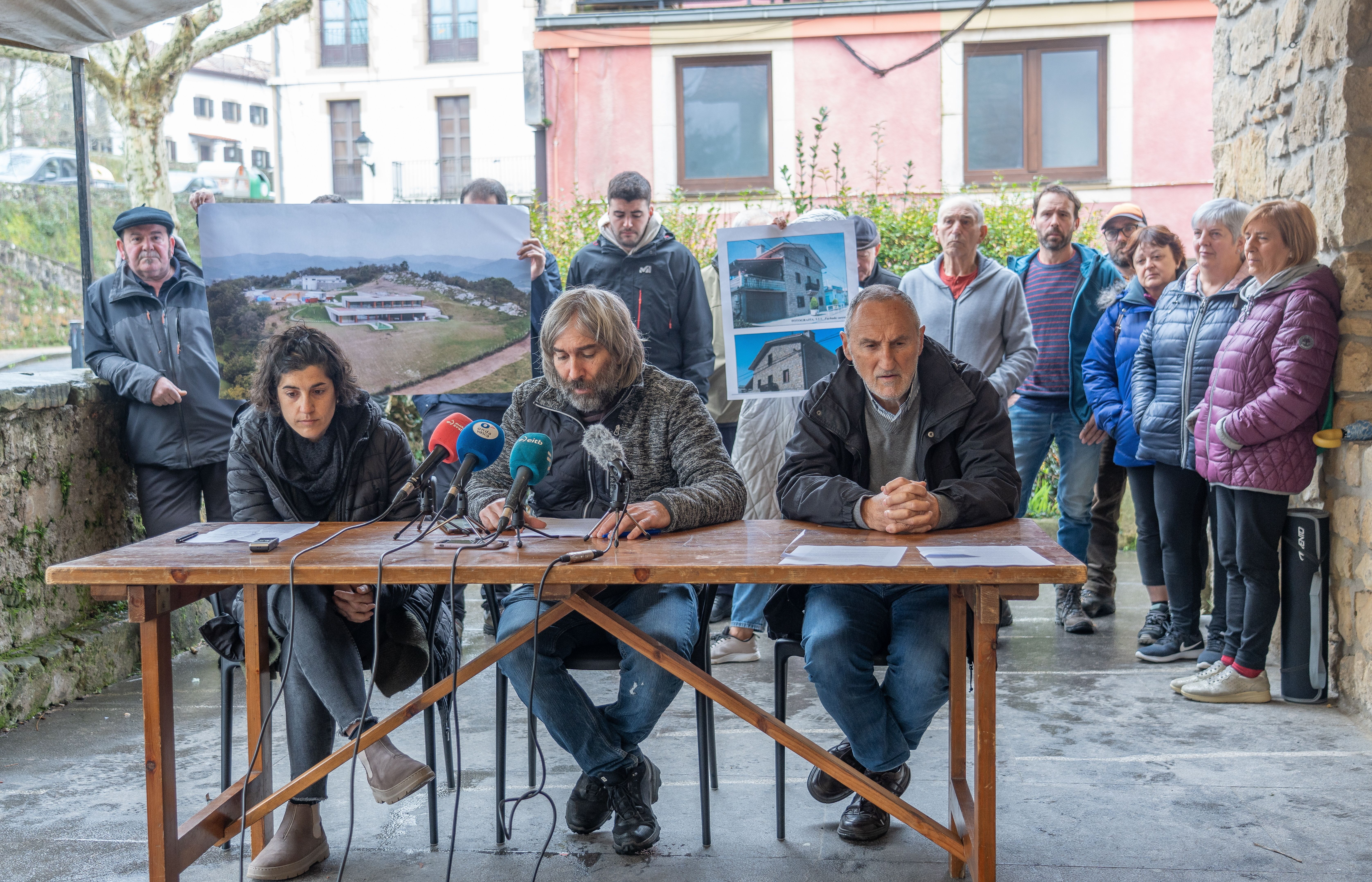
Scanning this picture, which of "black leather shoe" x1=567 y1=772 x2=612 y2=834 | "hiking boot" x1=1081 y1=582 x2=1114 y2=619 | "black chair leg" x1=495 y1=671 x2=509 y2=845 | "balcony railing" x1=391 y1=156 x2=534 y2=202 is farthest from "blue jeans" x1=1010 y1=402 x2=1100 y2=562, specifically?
"balcony railing" x1=391 y1=156 x2=534 y2=202

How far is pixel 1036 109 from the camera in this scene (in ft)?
43.1

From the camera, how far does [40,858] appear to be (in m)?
2.97

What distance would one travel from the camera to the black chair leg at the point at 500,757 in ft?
9.84

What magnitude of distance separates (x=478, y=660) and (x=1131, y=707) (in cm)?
246

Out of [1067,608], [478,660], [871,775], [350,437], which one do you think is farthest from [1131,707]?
[350,437]

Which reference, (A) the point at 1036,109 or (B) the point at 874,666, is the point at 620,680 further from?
(A) the point at 1036,109

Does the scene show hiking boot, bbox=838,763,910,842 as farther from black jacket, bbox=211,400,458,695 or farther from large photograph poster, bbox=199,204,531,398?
large photograph poster, bbox=199,204,531,398

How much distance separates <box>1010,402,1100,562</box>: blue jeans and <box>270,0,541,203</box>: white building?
67.7 ft

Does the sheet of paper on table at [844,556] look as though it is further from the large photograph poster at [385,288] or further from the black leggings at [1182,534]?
the black leggings at [1182,534]

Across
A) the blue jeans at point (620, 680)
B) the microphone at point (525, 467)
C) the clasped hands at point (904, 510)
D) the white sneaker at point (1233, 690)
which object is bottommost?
the white sneaker at point (1233, 690)

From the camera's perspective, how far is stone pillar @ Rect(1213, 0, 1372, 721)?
393 centimetres

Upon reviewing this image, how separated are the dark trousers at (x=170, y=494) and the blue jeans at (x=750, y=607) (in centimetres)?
214

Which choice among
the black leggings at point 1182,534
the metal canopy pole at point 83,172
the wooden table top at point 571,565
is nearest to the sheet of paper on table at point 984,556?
the wooden table top at point 571,565

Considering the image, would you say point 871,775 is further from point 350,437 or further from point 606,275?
point 606,275
